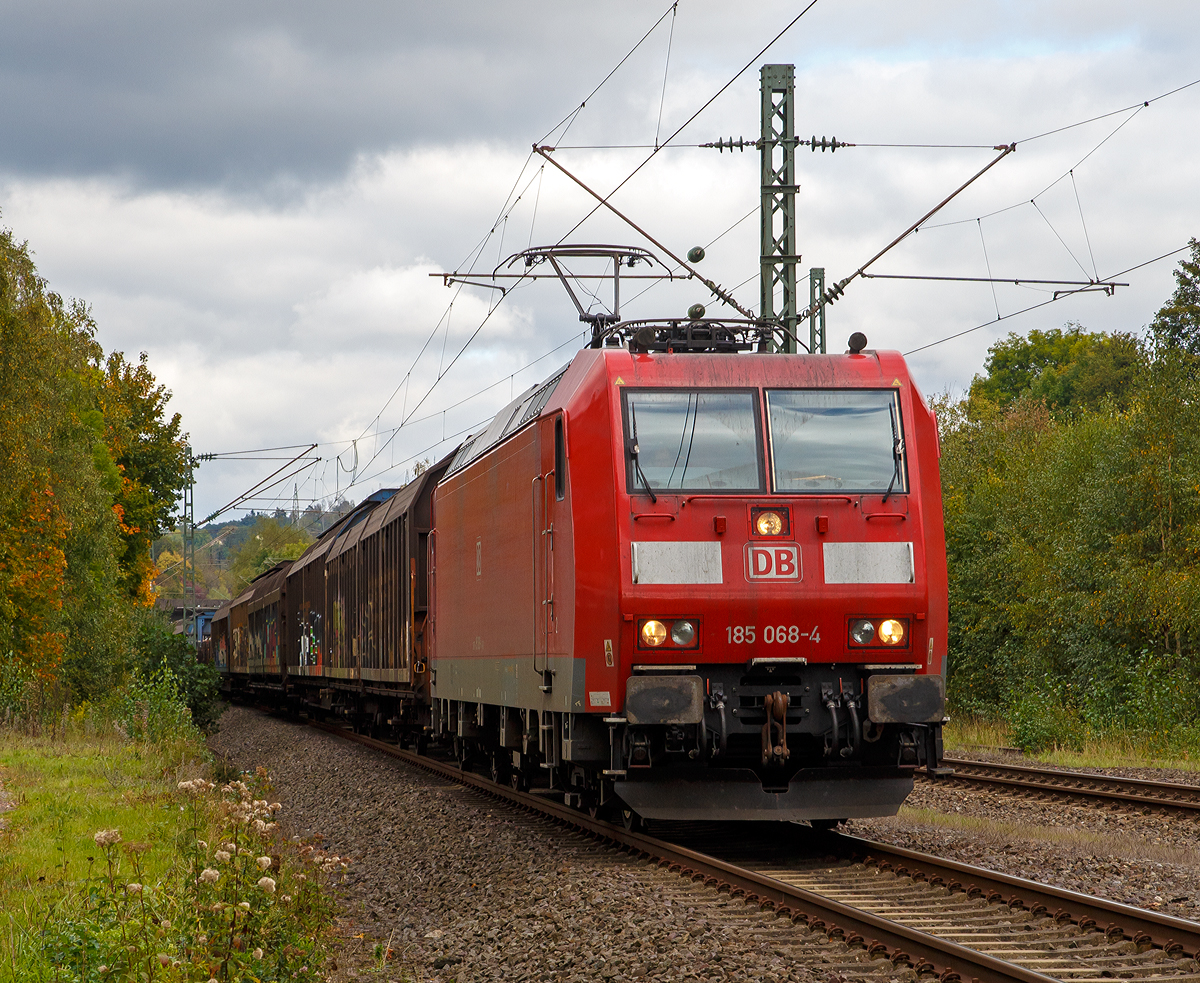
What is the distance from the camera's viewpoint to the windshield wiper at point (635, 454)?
9.23 m

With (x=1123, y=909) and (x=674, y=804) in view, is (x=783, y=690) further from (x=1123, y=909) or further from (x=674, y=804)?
(x=1123, y=909)

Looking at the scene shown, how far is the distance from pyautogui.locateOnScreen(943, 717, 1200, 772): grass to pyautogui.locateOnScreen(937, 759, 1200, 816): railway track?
215 cm

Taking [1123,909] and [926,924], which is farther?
[926,924]

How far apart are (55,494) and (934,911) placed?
2676 centimetres

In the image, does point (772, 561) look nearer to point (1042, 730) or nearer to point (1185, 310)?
point (1042, 730)

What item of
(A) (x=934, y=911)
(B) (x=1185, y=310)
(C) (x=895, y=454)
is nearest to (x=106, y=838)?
(A) (x=934, y=911)

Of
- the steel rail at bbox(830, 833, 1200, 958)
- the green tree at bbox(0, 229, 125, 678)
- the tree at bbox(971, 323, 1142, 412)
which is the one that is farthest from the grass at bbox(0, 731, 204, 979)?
the tree at bbox(971, 323, 1142, 412)

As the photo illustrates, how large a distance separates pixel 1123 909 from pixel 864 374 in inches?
175

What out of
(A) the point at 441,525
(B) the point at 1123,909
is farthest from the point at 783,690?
(A) the point at 441,525

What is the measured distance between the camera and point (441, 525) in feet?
51.3

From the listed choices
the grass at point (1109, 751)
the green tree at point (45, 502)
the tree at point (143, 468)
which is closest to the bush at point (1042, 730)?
the grass at point (1109, 751)

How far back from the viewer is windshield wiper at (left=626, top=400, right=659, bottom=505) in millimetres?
9227

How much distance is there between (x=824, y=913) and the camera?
23.5 feet

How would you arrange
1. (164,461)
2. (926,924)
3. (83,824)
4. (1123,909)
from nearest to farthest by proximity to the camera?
(1123,909), (926,924), (83,824), (164,461)
